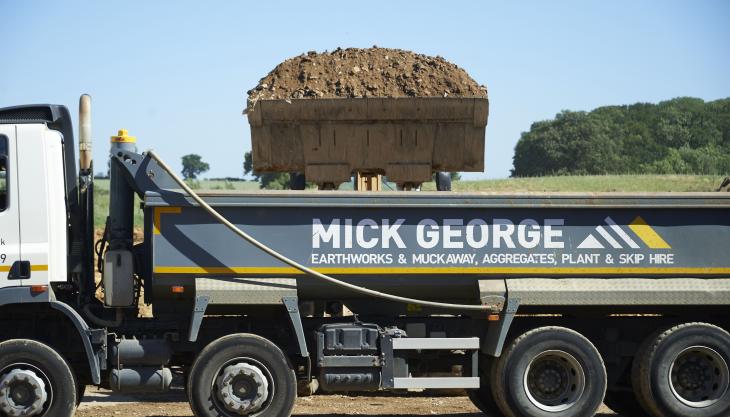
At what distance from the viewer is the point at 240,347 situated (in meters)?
10.3

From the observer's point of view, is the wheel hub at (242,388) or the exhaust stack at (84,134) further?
the exhaust stack at (84,134)

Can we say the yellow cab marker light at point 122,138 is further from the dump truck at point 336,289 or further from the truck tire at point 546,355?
the truck tire at point 546,355

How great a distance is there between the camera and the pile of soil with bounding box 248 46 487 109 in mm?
12289

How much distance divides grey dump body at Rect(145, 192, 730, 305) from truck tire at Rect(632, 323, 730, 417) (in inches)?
14.5

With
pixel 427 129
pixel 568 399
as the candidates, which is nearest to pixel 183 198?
pixel 427 129

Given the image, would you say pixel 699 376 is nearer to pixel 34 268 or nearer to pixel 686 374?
pixel 686 374

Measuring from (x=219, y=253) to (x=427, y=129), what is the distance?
3.05 meters

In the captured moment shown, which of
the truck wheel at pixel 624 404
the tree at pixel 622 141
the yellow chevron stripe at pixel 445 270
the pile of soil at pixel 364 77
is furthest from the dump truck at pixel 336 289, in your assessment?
the tree at pixel 622 141

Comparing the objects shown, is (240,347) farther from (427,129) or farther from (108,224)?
(427,129)

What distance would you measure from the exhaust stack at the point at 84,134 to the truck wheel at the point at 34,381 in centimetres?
176

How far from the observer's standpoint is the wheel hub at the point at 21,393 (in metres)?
10.0

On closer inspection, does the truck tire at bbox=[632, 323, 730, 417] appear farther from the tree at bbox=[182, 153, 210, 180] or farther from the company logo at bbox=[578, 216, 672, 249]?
the tree at bbox=[182, 153, 210, 180]

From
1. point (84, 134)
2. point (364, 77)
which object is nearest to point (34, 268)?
point (84, 134)

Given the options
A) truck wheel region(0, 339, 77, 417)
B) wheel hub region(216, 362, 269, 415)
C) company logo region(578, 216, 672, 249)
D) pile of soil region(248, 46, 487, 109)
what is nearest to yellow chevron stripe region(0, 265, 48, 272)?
truck wheel region(0, 339, 77, 417)
